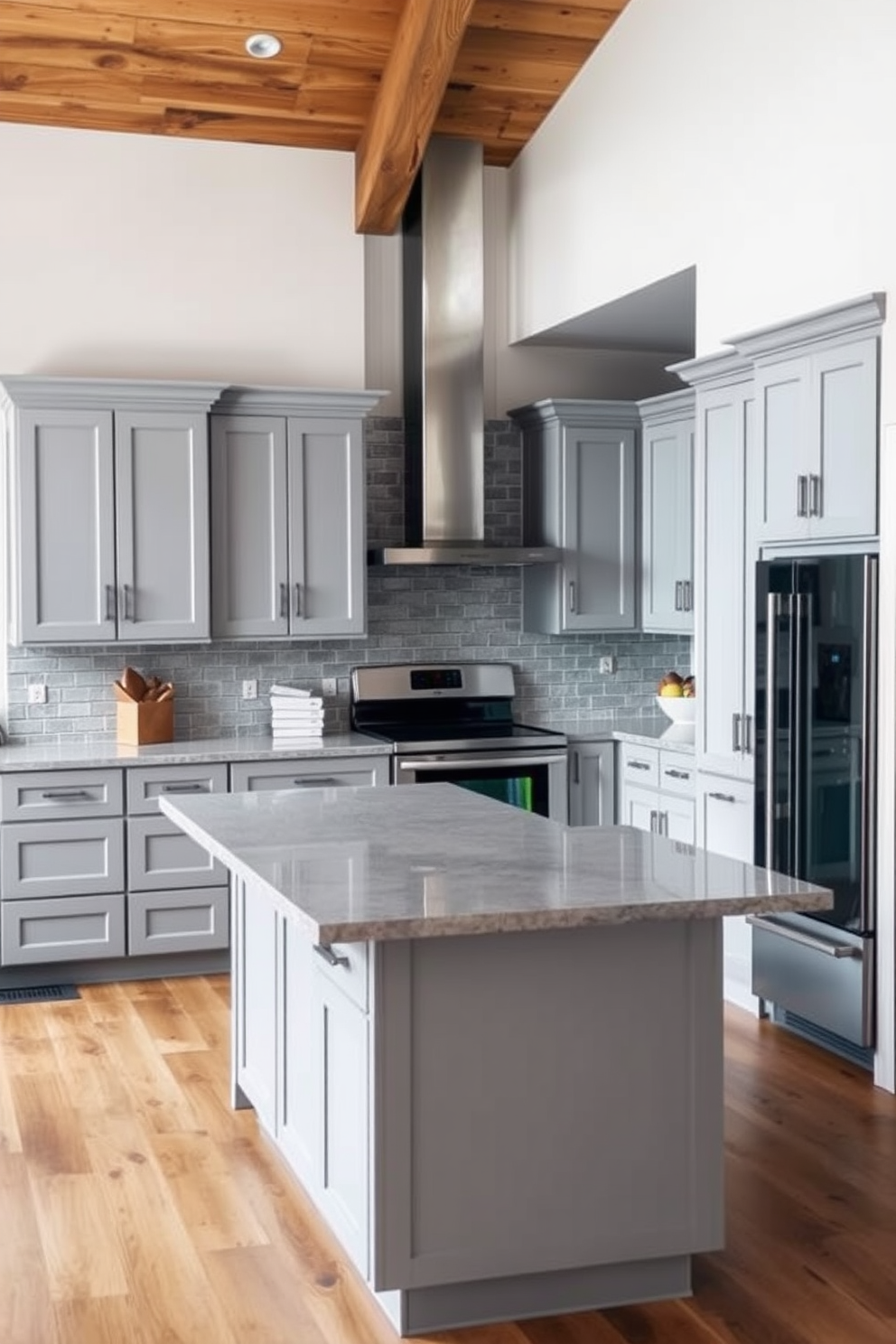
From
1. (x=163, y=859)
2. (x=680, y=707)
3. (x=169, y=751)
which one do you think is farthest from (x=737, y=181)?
(x=163, y=859)

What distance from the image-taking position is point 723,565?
573cm

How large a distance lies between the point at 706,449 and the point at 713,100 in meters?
1.25

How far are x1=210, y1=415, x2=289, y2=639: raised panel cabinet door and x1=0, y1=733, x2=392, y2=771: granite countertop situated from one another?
491mm

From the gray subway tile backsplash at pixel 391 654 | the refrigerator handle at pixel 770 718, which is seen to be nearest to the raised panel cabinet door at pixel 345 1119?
the refrigerator handle at pixel 770 718

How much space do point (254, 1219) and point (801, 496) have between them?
2770 mm

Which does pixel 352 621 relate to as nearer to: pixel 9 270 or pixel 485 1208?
pixel 9 270

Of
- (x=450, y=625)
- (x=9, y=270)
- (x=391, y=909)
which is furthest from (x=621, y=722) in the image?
(x=391, y=909)

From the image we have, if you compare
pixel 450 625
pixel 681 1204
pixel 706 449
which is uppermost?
pixel 706 449

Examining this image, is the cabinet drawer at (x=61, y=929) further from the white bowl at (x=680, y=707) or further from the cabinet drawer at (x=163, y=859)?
the white bowl at (x=680, y=707)

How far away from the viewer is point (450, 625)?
7.45 m

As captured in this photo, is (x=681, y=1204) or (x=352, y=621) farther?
(x=352, y=621)

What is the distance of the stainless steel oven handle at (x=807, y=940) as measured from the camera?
489 cm

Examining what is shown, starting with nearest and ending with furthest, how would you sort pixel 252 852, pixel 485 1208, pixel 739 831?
pixel 485 1208
pixel 252 852
pixel 739 831

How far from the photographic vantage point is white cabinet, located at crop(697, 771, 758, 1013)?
562 cm
